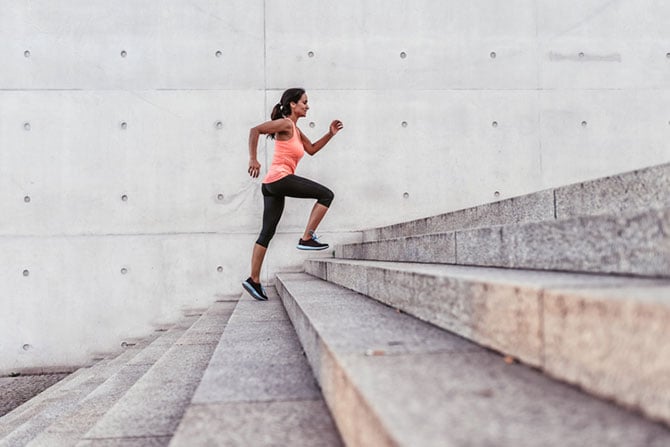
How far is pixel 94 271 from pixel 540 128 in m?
4.91

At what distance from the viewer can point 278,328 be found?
2.71m

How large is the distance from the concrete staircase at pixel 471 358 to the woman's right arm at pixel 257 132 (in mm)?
1393

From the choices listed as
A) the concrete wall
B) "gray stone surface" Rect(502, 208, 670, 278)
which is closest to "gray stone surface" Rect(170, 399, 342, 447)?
"gray stone surface" Rect(502, 208, 670, 278)

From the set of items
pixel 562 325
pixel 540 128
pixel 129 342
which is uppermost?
pixel 540 128

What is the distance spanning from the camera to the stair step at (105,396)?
2.08 metres

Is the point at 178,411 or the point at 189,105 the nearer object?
the point at 178,411

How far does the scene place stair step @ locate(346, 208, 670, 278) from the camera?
116cm

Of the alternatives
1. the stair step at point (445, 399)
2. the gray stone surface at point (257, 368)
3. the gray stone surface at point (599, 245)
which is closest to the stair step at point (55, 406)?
the gray stone surface at point (257, 368)

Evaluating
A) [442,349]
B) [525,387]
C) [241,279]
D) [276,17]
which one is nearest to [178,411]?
[442,349]

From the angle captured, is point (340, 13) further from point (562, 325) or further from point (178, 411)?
point (562, 325)

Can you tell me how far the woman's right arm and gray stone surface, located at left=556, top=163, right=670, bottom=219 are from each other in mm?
2037

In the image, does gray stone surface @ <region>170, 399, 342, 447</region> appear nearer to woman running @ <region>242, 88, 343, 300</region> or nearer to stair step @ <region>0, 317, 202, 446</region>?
stair step @ <region>0, 317, 202, 446</region>

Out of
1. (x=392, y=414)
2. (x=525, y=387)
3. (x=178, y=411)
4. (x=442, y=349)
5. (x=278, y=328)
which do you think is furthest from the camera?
(x=278, y=328)

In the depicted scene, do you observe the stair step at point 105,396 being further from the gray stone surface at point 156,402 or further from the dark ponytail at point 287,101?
the dark ponytail at point 287,101
